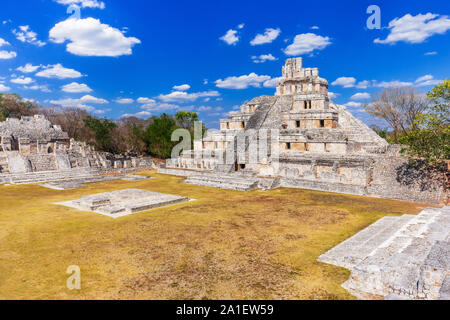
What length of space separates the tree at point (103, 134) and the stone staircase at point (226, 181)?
17.4 m

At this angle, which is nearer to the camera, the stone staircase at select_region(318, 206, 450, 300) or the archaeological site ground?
the stone staircase at select_region(318, 206, 450, 300)

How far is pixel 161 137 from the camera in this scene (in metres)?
35.2

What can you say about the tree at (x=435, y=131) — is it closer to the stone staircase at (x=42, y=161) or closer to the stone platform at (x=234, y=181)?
the stone platform at (x=234, y=181)

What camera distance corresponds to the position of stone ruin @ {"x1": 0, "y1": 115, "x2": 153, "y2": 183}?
2439 cm

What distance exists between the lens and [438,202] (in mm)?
14328

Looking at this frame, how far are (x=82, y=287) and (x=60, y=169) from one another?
75.1ft

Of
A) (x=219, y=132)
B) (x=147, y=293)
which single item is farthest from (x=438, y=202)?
(x=219, y=132)

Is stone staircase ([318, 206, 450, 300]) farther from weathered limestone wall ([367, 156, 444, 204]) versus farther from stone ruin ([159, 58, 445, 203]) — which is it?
stone ruin ([159, 58, 445, 203])

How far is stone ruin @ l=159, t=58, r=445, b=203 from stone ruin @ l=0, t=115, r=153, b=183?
21.4ft

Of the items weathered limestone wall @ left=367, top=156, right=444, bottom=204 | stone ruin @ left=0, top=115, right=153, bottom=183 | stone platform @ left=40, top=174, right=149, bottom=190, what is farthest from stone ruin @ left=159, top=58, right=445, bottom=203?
stone ruin @ left=0, top=115, right=153, bottom=183

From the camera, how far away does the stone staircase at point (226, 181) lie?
18.8 m

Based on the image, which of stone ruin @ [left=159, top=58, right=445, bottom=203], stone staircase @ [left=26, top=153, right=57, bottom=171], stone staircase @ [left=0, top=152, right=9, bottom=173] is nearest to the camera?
stone ruin @ [left=159, top=58, right=445, bottom=203]
